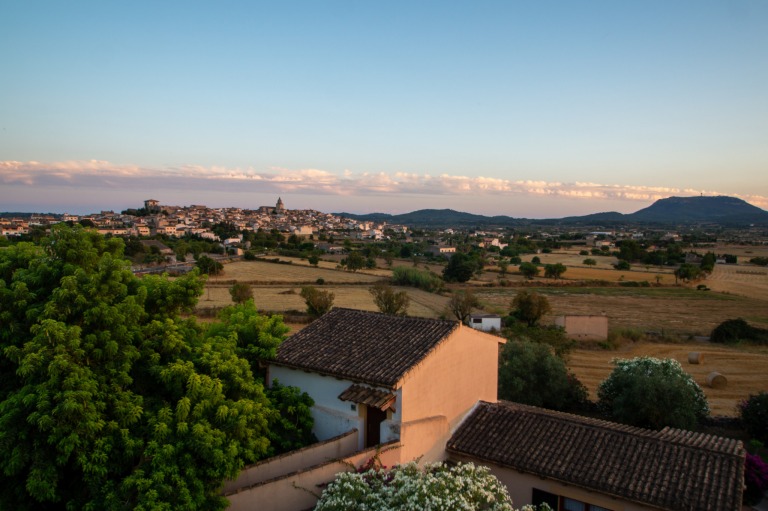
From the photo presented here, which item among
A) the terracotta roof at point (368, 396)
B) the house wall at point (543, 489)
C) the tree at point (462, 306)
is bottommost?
the tree at point (462, 306)

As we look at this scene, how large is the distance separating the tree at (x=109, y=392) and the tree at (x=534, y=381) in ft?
38.5

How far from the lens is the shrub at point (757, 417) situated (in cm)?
1862

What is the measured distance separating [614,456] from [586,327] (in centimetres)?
2475

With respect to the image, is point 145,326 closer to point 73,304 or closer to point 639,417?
point 73,304

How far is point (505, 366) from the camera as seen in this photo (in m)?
21.0

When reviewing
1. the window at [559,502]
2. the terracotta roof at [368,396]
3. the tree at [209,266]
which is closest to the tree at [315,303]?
the tree at [209,266]

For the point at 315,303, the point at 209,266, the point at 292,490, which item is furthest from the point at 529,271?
the point at 292,490

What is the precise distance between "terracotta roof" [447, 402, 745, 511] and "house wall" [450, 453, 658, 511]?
0.21m

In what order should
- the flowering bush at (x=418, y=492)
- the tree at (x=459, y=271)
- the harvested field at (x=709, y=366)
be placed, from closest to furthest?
the flowering bush at (x=418, y=492)
the harvested field at (x=709, y=366)
the tree at (x=459, y=271)

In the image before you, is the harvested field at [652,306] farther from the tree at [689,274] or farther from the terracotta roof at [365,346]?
the terracotta roof at [365,346]

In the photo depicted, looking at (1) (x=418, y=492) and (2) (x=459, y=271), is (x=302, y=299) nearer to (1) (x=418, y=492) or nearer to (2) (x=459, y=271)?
(2) (x=459, y=271)

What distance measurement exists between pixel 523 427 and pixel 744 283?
67.6 m

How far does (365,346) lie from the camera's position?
44.0ft

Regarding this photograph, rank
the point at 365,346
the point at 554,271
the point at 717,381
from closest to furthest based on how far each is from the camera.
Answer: the point at 365,346 → the point at 717,381 → the point at 554,271
